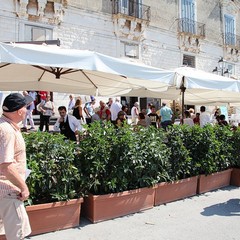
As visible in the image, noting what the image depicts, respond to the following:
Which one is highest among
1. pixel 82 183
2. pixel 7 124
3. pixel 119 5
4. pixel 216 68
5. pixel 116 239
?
pixel 119 5

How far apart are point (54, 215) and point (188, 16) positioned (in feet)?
65.1

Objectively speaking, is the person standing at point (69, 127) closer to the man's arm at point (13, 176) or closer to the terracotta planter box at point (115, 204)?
the terracotta planter box at point (115, 204)

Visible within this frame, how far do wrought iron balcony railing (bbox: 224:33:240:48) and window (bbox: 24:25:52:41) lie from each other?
14.8 metres

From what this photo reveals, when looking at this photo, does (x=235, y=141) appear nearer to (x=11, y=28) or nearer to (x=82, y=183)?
(x=82, y=183)

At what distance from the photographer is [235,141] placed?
6.76 m

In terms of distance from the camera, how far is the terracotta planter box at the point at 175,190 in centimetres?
517

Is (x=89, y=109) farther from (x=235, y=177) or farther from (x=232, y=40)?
(x=232, y=40)

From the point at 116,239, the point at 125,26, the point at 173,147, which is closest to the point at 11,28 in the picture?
the point at 125,26

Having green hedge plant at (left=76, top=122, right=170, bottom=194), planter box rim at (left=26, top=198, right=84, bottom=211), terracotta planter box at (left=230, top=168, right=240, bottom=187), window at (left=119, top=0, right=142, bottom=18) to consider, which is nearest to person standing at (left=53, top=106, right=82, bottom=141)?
green hedge plant at (left=76, top=122, right=170, bottom=194)

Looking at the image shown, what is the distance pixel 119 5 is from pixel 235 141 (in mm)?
12814

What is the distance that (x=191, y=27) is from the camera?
21234 mm

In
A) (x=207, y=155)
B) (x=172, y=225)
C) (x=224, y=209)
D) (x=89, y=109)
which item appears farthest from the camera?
(x=89, y=109)

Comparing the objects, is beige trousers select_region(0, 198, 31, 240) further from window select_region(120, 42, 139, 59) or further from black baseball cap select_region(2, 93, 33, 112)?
window select_region(120, 42, 139, 59)

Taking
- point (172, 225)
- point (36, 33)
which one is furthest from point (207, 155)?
point (36, 33)
